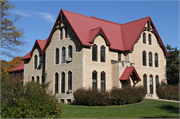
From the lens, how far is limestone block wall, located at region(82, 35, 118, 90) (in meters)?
28.1

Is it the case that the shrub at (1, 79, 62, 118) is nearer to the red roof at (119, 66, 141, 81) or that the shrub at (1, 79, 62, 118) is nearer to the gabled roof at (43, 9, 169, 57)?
the gabled roof at (43, 9, 169, 57)

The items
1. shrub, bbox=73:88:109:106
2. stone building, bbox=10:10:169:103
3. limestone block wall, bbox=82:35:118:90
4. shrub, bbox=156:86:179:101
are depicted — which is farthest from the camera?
shrub, bbox=156:86:179:101

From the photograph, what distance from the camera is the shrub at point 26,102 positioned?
40.7 ft

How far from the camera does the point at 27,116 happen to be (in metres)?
12.2

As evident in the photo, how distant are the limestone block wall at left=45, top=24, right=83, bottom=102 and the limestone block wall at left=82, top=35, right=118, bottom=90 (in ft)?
1.95

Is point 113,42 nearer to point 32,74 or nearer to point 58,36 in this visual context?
point 58,36

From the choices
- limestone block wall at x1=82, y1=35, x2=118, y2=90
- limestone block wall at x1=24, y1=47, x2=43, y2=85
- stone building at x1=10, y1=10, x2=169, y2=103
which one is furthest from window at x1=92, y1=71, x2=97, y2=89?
limestone block wall at x1=24, y1=47, x2=43, y2=85

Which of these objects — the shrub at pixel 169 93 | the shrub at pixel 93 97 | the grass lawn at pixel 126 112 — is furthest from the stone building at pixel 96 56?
the grass lawn at pixel 126 112

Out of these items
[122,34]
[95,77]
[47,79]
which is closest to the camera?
[95,77]

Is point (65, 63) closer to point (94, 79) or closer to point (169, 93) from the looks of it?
point (94, 79)

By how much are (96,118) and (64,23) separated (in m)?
18.9

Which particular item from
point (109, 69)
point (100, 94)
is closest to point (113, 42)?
point (109, 69)

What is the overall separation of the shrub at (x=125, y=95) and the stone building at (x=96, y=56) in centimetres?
384

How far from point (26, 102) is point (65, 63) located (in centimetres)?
A: 1794
